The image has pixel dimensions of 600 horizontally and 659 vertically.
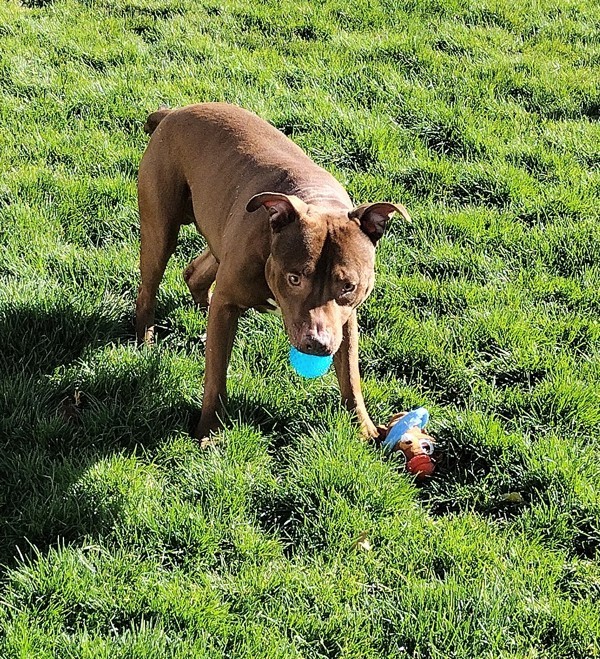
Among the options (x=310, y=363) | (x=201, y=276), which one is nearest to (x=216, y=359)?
(x=310, y=363)

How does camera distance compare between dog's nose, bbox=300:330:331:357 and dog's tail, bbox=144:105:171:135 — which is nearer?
dog's nose, bbox=300:330:331:357

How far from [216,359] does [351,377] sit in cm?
67

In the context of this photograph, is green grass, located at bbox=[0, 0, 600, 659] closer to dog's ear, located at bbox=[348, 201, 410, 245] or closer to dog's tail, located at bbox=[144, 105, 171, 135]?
dog's tail, located at bbox=[144, 105, 171, 135]

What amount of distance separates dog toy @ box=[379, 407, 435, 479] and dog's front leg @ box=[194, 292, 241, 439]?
2.73ft

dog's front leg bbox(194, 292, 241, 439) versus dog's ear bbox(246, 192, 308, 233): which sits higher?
dog's ear bbox(246, 192, 308, 233)

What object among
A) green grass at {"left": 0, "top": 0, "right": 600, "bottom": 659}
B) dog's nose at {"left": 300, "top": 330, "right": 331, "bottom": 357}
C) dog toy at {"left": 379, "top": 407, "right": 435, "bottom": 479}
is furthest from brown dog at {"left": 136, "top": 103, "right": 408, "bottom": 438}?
green grass at {"left": 0, "top": 0, "right": 600, "bottom": 659}

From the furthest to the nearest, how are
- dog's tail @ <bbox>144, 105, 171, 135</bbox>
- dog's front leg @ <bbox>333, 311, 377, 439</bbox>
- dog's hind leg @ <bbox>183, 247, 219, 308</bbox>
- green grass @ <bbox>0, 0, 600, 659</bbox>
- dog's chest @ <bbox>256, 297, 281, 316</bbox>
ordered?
dog's tail @ <bbox>144, 105, 171, 135</bbox>, dog's hind leg @ <bbox>183, 247, 219, 308</bbox>, dog's front leg @ <bbox>333, 311, 377, 439</bbox>, dog's chest @ <bbox>256, 297, 281, 316</bbox>, green grass @ <bbox>0, 0, 600, 659</bbox>

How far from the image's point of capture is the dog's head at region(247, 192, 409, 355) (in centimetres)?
344

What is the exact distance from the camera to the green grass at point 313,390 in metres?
3.26

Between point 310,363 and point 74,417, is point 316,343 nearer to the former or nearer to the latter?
point 310,363

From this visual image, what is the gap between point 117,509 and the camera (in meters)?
3.57

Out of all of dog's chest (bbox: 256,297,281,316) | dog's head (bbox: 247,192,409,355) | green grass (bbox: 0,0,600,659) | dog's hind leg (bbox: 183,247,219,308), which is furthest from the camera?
dog's hind leg (bbox: 183,247,219,308)

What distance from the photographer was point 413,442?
4.01m

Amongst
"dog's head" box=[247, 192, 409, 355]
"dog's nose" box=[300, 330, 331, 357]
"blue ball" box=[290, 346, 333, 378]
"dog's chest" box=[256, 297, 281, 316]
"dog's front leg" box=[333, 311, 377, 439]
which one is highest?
"dog's head" box=[247, 192, 409, 355]
